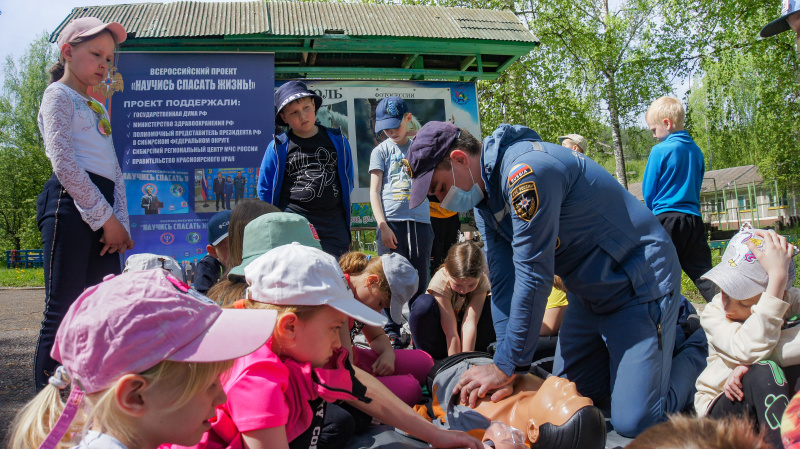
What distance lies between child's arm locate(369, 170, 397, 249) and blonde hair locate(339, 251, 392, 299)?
74cm

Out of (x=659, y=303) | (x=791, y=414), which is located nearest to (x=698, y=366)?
(x=659, y=303)

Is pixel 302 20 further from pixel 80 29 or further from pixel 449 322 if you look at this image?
pixel 449 322

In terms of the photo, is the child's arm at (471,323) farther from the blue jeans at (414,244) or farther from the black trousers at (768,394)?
the black trousers at (768,394)

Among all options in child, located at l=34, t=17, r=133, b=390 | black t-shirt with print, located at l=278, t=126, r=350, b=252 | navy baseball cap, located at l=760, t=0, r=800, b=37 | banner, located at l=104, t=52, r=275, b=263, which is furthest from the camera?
banner, located at l=104, t=52, r=275, b=263

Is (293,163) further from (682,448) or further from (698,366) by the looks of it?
(682,448)

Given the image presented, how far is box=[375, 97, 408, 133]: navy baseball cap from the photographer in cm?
448

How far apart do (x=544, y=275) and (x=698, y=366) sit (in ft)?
4.00

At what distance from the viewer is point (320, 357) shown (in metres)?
1.84

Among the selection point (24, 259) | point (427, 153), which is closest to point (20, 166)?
point (24, 259)

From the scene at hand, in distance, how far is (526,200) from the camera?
2.29 meters

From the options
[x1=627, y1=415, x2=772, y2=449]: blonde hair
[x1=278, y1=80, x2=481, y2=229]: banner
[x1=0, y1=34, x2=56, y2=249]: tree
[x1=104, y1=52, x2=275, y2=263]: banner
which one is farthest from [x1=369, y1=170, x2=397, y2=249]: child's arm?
[x1=0, y1=34, x2=56, y2=249]: tree

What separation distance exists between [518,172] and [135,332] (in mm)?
1606

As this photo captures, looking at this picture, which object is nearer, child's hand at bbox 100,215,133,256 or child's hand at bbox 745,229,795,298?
child's hand at bbox 745,229,795,298

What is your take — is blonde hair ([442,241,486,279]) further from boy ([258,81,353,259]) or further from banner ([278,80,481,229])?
banner ([278,80,481,229])
